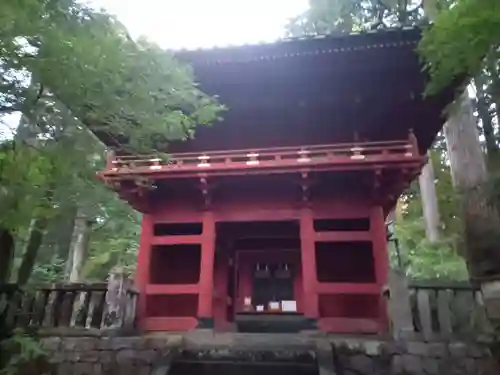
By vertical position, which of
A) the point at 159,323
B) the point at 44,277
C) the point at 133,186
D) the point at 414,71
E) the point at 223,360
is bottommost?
the point at 223,360

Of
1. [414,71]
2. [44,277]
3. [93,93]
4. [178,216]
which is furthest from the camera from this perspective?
[44,277]

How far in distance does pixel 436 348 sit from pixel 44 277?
36.9ft

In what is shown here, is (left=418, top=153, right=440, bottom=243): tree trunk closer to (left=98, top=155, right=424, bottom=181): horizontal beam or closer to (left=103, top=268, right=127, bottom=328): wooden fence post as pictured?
(left=98, top=155, right=424, bottom=181): horizontal beam

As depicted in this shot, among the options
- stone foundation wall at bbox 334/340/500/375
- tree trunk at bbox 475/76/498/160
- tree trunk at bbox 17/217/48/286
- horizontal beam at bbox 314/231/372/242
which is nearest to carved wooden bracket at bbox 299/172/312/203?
horizontal beam at bbox 314/231/372/242

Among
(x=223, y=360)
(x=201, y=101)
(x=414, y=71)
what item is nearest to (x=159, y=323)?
(x=223, y=360)

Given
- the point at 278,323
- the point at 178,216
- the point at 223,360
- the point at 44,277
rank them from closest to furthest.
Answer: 1. the point at 223,360
2. the point at 178,216
3. the point at 278,323
4. the point at 44,277

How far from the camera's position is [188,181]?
8.07 metres

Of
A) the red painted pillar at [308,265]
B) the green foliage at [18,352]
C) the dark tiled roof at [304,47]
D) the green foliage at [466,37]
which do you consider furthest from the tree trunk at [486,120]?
the green foliage at [18,352]

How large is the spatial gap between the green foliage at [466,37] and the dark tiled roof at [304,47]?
2388 mm

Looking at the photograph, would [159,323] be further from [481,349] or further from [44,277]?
[44,277]

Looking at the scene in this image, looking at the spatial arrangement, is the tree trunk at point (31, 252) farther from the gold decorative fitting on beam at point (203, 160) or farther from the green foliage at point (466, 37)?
the green foliage at point (466, 37)

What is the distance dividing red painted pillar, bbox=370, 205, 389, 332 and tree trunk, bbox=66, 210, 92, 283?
9018 millimetres

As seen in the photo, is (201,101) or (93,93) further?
(201,101)

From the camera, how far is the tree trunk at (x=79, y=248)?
44.7 feet
